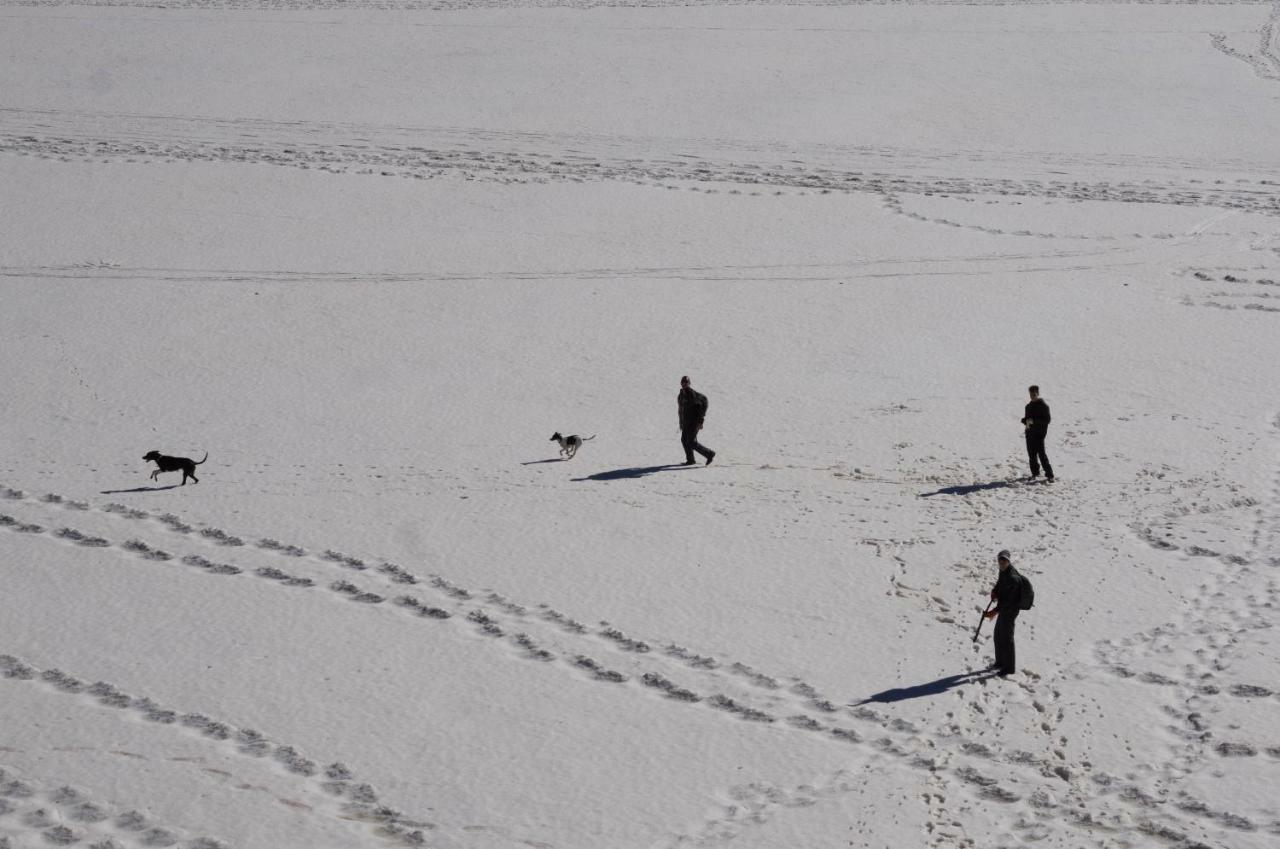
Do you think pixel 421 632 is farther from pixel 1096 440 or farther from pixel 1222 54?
pixel 1222 54

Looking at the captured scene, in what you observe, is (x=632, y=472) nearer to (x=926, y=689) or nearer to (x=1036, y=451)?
(x=1036, y=451)

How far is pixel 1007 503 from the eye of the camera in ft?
48.9

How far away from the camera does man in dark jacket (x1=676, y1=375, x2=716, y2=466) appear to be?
613 inches

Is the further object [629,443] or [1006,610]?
[629,443]

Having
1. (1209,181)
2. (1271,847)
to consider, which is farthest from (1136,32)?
(1271,847)

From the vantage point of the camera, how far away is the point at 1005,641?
1134 centimetres

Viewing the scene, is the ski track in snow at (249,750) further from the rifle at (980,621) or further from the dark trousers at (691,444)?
the dark trousers at (691,444)

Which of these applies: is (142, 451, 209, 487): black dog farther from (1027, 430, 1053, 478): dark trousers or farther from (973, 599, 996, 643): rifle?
(1027, 430, 1053, 478): dark trousers

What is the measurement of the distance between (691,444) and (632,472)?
74cm

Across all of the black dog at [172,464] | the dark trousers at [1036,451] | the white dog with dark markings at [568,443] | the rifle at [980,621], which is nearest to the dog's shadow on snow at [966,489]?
the dark trousers at [1036,451]

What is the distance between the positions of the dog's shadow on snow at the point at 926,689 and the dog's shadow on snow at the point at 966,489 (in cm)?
396

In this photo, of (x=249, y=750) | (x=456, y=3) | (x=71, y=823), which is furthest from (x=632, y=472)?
(x=456, y=3)

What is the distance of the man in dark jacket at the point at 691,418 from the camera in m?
15.6

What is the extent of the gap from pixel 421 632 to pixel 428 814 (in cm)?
263
